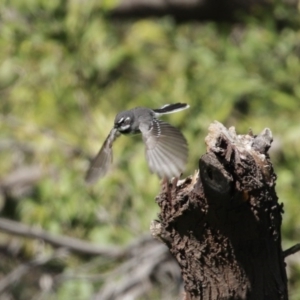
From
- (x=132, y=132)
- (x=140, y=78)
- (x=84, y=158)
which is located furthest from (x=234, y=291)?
(x=140, y=78)

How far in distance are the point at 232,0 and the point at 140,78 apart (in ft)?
3.28

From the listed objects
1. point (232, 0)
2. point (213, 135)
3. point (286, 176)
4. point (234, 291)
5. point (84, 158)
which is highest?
point (232, 0)

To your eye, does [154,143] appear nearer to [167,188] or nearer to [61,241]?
[167,188]

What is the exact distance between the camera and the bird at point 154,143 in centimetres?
201

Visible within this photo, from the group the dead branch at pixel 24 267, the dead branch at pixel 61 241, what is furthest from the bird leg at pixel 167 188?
the dead branch at pixel 24 267

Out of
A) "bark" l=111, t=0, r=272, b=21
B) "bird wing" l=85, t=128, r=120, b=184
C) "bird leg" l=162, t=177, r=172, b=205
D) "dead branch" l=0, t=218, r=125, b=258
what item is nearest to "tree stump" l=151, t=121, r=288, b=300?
"bird leg" l=162, t=177, r=172, b=205

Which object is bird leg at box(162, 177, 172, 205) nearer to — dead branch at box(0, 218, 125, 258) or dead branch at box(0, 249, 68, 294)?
dead branch at box(0, 218, 125, 258)

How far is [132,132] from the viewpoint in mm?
2355

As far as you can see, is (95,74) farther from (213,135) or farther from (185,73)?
(213,135)

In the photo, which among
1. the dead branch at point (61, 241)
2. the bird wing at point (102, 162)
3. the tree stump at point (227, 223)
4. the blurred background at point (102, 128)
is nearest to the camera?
the tree stump at point (227, 223)

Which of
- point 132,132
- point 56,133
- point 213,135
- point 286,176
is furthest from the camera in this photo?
point 56,133

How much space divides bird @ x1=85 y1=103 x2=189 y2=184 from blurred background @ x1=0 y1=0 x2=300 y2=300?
1.16 metres

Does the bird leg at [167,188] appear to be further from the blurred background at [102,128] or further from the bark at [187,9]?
the bark at [187,9]

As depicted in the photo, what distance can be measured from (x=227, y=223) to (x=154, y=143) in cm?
48
